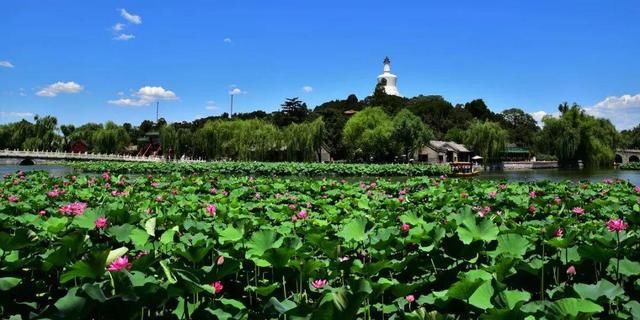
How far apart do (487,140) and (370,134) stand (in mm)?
8909

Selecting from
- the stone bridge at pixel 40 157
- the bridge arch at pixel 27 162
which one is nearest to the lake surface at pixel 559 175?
the stone bridge at pixel 40 157

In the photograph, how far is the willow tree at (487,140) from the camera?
38.0m

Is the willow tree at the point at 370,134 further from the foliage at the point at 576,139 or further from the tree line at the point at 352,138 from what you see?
the foliage at the point at 576,139

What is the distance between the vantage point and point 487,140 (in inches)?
1497

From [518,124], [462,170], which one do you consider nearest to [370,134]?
[462,170]

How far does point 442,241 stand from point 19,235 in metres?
2.25

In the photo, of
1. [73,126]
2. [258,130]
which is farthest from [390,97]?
[73,126]

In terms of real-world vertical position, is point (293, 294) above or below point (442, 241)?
below

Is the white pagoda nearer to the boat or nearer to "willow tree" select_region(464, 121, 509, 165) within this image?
"willow tree" select_region(464, 121, 509, 165)

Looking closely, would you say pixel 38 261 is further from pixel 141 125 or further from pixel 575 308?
pixel 141 125

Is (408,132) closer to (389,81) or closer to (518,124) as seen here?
(518,124)

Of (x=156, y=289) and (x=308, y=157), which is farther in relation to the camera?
(x=308, y=157)

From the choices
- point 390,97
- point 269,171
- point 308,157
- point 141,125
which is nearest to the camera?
point 269,171

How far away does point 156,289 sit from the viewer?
6.46 ft
